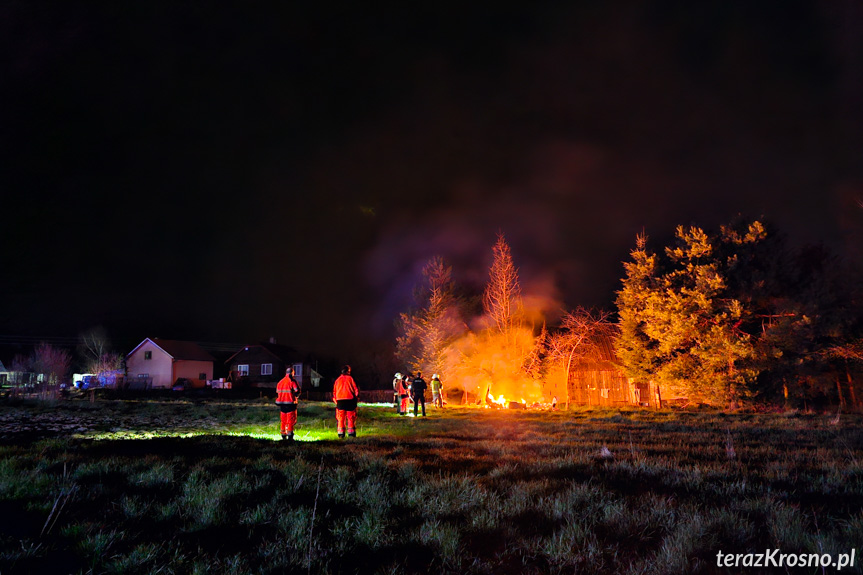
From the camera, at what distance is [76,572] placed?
322 centimetres

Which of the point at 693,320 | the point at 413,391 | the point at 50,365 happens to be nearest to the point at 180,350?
the point at 50,365

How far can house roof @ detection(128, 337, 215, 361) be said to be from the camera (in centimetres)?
5644

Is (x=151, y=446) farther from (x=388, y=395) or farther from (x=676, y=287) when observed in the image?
(x=388, y=395)

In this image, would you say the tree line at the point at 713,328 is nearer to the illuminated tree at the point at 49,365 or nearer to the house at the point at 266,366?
the house at the point at 266,366

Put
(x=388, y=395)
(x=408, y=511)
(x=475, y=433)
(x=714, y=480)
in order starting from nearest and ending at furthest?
1. (x=408, y=511)
2. (x=714, y=480)
3. (x=475, y=433)
4. (x=388, y=395)

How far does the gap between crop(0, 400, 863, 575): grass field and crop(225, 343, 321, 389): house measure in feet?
165

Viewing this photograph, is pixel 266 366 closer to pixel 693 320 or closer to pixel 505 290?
pixel 505 290

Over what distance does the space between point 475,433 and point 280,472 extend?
20.9 ft

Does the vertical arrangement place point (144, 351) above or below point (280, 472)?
above

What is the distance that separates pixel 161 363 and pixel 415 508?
61.4 metres

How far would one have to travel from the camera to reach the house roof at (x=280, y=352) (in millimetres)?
57281

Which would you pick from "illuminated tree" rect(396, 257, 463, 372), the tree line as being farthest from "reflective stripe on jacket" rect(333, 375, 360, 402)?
"illuminated tree" rect(396, 257, 463, 372)

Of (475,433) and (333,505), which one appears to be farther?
(475,433)

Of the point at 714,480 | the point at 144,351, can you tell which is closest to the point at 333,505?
the point at 714,480
